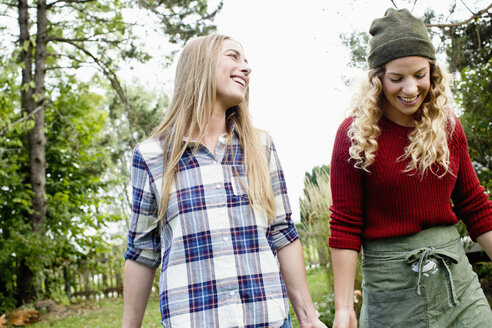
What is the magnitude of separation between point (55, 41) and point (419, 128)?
32.1ft

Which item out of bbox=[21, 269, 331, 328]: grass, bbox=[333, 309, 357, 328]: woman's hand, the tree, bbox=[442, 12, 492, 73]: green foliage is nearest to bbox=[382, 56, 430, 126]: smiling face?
bbox=[333, 309, 357, 328]: woman's hand

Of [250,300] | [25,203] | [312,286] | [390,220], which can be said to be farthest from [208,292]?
[25,203]

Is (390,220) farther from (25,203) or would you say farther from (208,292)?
(25,203)

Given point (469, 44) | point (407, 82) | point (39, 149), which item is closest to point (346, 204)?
point (407, 82)

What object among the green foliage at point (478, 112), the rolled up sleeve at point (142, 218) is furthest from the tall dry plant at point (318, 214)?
the rolled up sleeve at point (142, 218)

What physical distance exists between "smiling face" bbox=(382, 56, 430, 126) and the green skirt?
0.49 meters

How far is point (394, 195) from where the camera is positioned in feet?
6.04

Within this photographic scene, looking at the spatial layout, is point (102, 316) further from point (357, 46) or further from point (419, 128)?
point (419, 128)

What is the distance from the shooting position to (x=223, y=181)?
1.87 metres

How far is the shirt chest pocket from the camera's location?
1863 millimetres

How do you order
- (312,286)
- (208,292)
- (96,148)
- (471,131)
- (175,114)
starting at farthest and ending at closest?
1. (96,148)
2. (312,286)
3. (471,131)
4. (175,114)
5. (208,292)

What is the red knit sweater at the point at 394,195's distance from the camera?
182 cm

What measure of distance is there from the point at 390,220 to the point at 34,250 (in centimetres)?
802

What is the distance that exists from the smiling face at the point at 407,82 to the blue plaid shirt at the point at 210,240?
58 cm
